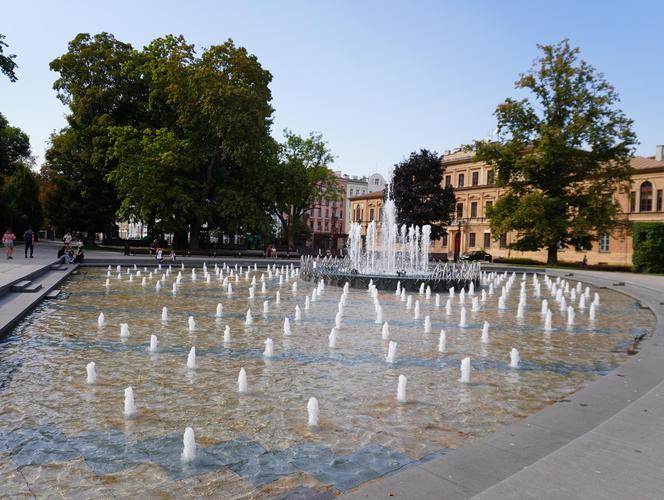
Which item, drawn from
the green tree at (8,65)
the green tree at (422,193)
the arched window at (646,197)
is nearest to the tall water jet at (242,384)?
the green tree at (8,65)

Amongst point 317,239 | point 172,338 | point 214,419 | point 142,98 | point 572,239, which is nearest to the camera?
point 214,419

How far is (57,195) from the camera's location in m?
49.1

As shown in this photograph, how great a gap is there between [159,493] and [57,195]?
169 feet

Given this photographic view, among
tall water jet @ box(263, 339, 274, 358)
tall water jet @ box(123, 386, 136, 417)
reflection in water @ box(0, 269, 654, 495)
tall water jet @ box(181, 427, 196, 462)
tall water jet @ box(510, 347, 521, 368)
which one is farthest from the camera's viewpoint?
tall water jet @ box(263, 339, 274, 358)

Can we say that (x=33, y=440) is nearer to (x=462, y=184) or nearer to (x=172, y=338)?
(x=172, y=338)

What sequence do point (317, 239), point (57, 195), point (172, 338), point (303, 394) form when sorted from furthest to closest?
point (317, 239)
point (57, 195)
point (172, 338)
point (303, 394)

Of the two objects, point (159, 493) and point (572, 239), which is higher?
point (572, 239)

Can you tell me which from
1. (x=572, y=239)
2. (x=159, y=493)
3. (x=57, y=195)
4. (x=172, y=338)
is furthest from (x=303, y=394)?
(x=57, y=195)

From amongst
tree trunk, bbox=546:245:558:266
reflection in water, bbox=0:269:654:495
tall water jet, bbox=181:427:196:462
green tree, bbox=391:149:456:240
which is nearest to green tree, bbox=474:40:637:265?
tree trunk, bbox=546:245:558:266

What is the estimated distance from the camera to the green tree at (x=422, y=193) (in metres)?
53.6

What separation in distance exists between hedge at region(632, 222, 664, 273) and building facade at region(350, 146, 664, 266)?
116cm

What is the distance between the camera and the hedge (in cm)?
3778

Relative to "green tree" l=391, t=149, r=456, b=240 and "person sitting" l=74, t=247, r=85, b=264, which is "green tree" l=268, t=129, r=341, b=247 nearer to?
"green tree" l=391, t=149, r=456, b=240

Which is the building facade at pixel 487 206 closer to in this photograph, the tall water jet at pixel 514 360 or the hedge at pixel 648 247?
the hedge at pixel 648 247
